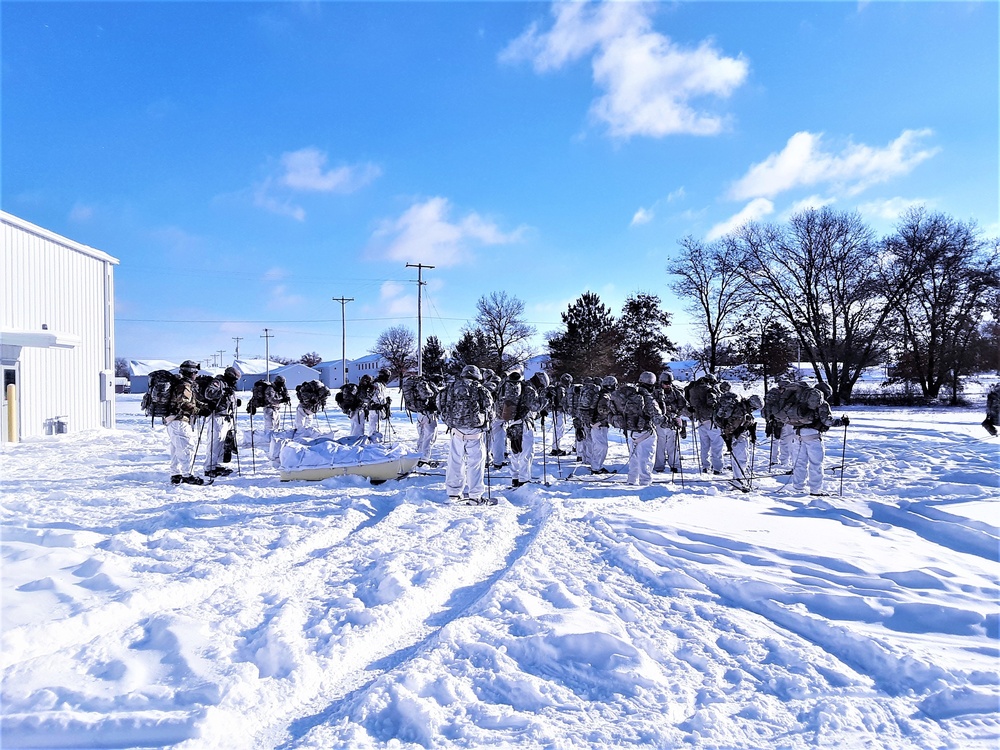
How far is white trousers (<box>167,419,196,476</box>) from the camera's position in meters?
9.55

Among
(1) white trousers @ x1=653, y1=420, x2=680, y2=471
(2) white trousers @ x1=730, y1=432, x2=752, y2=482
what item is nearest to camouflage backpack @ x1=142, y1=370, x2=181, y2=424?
(1) white trousers @ x1=653, y1=420, x2=680, y2=471

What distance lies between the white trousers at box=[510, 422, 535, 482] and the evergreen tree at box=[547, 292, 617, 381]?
29181 millimetres

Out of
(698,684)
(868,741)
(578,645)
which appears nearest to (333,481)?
(578,645)

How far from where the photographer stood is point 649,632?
3.95 meters

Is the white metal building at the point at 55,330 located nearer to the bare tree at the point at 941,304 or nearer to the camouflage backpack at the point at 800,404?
the camouflage backpack at the point at 800,404

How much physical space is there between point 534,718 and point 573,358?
39.3m

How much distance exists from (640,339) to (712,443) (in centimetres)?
3195

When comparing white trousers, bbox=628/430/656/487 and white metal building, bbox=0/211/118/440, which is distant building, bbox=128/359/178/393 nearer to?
white metal building, bbox=0/211/118/440

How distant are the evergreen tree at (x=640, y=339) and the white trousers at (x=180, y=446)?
31.8 meters

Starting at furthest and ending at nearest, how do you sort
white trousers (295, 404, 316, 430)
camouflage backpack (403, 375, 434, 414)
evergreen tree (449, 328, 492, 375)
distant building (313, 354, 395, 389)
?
distant building (313, 354, 395, 389) < evergreen tree (449, 328, 492, 375) < white trousers (295, 404, 316, 430) < camouflage backpack (403, 375, 434, 414)

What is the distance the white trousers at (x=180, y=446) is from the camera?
955 centimetres

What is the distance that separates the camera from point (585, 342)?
4322 centimetres

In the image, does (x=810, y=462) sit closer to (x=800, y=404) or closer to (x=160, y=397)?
(x=800, y=404)

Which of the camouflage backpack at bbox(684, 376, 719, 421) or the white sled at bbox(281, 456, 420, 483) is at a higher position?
the camouflage backpack at bbox(684, 376, 719, 421)
